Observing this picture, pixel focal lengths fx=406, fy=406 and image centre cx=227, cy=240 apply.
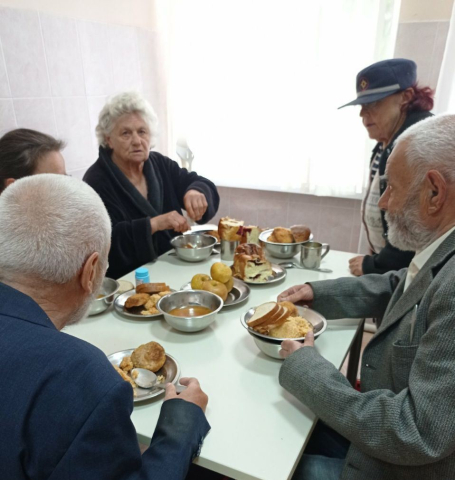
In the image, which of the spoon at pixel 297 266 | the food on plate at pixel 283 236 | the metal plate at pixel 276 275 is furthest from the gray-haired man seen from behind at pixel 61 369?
the food on plate at pixel 283 236

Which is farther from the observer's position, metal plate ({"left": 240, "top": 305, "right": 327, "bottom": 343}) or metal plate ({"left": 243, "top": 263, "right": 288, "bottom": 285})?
metal plate ({"left": 243, "top": 263, "right": 288, "bottom": 285})

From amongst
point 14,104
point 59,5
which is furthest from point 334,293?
point 59,5

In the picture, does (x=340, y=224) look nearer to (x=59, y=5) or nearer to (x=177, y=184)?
(x=177, y=184)

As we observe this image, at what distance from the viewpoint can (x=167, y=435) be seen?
903 mm

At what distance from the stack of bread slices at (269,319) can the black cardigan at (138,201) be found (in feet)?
3.08

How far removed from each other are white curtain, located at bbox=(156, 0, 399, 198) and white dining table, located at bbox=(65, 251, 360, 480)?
5.80ft

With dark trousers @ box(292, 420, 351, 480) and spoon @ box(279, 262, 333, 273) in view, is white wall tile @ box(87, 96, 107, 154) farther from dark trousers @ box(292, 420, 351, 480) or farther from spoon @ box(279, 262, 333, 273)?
dark trousers @ box(292, 420, 351, 480)

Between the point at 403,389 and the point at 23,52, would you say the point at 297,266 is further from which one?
the point at 23,52

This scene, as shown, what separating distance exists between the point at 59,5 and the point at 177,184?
1.30 meters

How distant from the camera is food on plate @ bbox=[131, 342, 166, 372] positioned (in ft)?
3.80

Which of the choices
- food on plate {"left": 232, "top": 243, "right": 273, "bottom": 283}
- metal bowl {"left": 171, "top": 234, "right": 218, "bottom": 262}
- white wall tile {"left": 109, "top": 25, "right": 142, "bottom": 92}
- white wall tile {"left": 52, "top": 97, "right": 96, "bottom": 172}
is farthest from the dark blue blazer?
white wall tile {"left": 109, "top": 25, "right": 142, "bottom": 92}

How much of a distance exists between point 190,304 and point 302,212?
88.1 inches

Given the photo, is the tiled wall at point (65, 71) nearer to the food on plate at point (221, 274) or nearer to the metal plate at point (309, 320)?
the food on plate at point (221, 274)

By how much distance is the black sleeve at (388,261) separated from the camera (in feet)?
6.05
